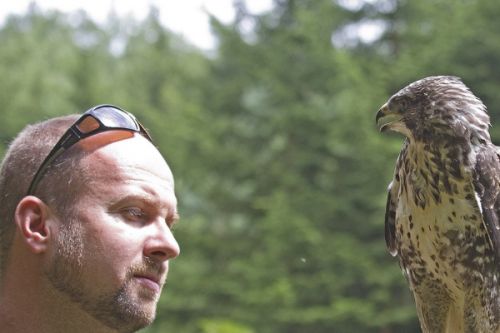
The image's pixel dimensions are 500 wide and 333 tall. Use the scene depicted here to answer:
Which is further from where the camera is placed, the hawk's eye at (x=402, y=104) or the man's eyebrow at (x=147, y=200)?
the hawk's eye at (x=402, y=104)

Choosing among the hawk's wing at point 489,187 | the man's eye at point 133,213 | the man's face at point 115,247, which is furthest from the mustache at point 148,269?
the hawk's wing at point 489,187

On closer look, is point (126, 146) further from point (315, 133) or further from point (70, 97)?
point (70, 97)

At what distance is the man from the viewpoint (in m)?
2.16

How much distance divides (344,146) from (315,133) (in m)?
0.95

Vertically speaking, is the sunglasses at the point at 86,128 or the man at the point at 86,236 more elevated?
the sunglasses at the point at 86,128

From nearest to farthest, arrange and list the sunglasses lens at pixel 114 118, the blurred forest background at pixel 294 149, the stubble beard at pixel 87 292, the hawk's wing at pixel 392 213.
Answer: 1. the stubble beard at pixel 87 292
2. the sunglasses lens at pixel 114 118
3. the hawk's wing at pixel 392 213
4. the blurred forest background at pixel 294 149

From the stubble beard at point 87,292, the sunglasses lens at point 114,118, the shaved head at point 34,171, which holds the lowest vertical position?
the stubble beard at point 87,292

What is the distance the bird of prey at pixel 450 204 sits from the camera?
7.57 feet

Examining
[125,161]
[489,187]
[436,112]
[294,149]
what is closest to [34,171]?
[125,161]

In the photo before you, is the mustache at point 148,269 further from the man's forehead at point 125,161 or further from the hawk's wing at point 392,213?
the hawk's wing at point 392,213

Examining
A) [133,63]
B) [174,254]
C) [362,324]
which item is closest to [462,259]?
[174,254]

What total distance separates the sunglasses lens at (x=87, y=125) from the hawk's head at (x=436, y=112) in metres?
0.78

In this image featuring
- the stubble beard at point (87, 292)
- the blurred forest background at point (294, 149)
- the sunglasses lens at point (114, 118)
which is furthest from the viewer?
the blurred forest background at point (294, 149)

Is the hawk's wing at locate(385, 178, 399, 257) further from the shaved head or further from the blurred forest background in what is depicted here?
the blurred forest background
